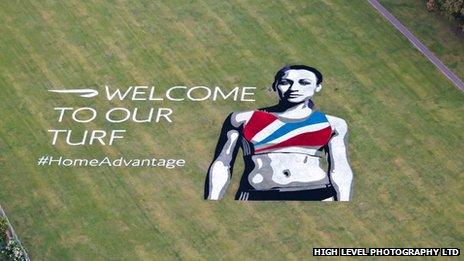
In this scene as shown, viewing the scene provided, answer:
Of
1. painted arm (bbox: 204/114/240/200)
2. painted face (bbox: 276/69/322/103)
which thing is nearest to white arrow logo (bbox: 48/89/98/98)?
painted arm (bbox: 204/114/240/200)

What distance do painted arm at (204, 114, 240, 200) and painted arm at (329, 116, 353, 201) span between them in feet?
24.5

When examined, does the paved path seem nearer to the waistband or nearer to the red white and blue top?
the red white and blue top

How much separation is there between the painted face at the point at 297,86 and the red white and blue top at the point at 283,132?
6.86 ft

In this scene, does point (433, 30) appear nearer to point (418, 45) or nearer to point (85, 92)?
point (418, 45)

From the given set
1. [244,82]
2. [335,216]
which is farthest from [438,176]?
[244,82]

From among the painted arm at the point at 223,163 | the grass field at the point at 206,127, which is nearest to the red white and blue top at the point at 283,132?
the painted arm at the point at 223,163

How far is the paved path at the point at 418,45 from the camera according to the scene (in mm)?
68037

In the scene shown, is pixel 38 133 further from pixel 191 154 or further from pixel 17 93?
pixel 191 154

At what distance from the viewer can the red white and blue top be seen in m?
63.0

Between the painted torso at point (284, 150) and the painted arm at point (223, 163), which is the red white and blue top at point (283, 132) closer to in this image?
the painted torso at point (284, 150)

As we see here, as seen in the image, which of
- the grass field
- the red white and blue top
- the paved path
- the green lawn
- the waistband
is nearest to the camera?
the grass field

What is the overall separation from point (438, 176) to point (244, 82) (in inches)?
690

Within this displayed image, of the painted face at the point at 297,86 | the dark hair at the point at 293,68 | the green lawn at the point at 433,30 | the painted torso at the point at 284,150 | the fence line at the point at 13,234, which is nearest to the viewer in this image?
the fence line at the point at 13,234

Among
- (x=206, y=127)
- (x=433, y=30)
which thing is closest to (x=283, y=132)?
(x=206, y=127)
